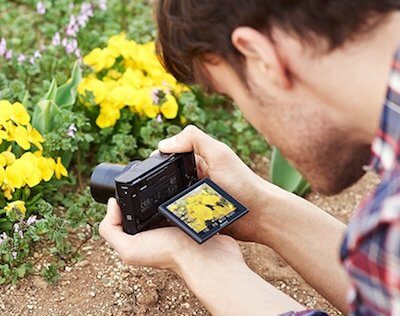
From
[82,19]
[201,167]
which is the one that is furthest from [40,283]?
[82,19]

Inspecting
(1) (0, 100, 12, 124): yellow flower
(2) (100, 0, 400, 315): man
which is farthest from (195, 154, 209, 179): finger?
(1) (0, 100, 12, 124): yellow flower

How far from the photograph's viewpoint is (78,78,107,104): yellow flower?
8.59ft

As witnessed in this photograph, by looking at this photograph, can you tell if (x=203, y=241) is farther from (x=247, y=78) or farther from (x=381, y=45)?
(x=381, y=45)

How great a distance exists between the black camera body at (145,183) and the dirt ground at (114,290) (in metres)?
0.31

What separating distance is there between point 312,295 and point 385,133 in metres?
1.07

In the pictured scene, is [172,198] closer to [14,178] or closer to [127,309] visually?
[127,309]

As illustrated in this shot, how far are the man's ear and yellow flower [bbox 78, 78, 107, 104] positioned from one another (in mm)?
1165

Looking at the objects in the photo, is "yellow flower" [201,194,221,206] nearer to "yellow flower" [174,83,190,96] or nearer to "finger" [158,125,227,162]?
"finger" [158,125,227,162]

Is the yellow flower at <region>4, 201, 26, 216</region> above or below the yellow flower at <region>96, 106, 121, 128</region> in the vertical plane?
below

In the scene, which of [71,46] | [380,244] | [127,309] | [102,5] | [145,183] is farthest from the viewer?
[102,5]

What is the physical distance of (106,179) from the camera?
208cm

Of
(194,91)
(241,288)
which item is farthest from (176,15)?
(194,91)

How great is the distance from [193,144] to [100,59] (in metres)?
0.79

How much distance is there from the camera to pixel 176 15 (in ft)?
5.16
